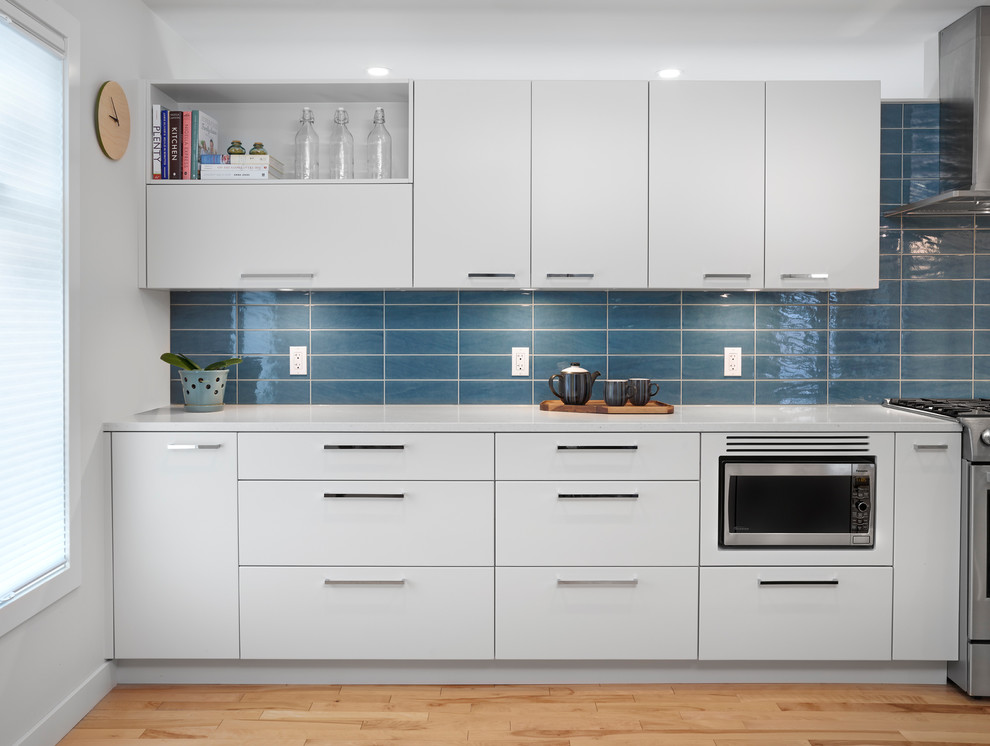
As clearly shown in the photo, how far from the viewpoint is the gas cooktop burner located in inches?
101

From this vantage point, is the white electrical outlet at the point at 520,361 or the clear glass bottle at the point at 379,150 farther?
the white electrical outlet at the point at 520,361

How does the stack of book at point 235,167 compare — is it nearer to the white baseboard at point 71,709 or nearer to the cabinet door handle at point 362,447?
the cabinet door handle at point 362,447

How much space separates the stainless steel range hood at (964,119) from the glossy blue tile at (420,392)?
6.43 ft

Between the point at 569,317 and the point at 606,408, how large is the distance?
501mm

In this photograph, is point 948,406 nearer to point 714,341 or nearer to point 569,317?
Answer: point 714,341

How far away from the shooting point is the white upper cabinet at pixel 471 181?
277cm

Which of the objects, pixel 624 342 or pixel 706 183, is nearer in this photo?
pixel 706 183

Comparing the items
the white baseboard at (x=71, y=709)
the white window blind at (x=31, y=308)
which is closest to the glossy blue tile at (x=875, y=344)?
the white window blind at (x=31, y=308)

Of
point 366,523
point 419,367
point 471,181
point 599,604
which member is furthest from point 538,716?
point 471,181

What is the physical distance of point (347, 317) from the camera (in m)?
3.14

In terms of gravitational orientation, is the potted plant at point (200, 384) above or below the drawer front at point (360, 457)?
above

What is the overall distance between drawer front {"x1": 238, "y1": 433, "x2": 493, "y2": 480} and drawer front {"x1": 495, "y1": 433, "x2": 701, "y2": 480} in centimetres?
10

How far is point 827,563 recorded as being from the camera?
2.54m

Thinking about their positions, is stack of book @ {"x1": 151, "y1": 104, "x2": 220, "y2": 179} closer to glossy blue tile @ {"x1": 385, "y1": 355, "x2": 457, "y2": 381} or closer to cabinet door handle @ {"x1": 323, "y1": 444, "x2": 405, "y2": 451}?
glossy blue tile @ {"x1": 385, "y1": 355, "x2": 457, "y2": 381}
